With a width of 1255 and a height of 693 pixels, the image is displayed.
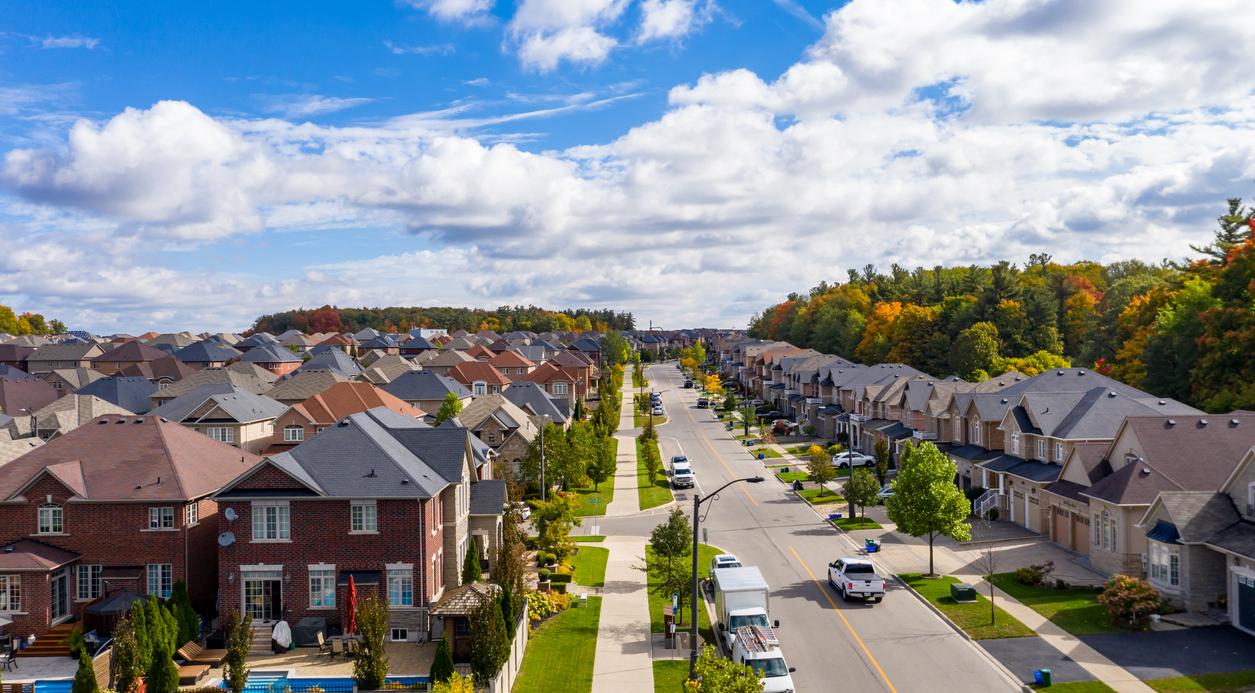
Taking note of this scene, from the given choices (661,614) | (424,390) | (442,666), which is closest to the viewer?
(442,666)

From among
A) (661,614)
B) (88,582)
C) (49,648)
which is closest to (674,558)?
(661,614)

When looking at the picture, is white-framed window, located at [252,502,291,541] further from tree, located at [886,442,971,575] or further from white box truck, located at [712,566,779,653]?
tree, located at [886,442,971,575]

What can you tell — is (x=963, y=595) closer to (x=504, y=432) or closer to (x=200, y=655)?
(x=200, y=655)

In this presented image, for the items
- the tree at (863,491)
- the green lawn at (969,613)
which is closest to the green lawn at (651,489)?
the tree at (863,491)

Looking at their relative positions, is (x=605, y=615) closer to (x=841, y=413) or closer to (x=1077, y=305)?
(x=841, y=413)

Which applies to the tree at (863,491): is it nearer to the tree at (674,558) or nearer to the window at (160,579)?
the tree at (674,558)

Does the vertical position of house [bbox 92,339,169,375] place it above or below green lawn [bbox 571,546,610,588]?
above

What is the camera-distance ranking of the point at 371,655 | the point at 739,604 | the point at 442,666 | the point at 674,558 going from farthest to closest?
the point at 674,558, the point at 739,604, the point at 371,655, the point at 442,666

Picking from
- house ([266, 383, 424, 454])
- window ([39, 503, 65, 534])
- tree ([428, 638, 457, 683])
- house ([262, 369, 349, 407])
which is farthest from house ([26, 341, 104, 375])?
tree ([428, 638, 457, 683])
